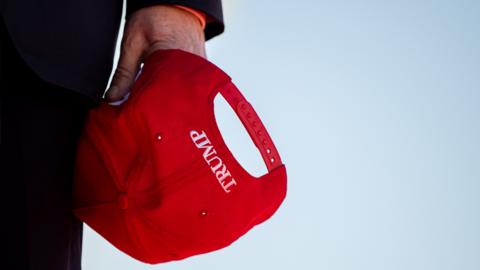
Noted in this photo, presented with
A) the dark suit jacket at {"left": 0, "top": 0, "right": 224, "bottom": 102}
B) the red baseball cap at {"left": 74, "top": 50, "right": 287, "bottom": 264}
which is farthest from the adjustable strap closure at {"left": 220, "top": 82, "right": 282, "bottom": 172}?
the dark suit jacket at {"left": 0, "top": 0, "right": 224, "bottom": 102}

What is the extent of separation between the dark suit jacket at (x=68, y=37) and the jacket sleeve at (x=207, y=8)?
42mm

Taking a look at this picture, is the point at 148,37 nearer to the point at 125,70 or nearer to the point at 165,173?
the point at 125,70

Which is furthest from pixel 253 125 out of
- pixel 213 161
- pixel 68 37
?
pixel 68 37

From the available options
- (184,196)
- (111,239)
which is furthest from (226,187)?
(111,239)

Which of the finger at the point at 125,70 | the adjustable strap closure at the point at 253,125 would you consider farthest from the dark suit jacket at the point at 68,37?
the adjustable strap closure at the point at 253,125

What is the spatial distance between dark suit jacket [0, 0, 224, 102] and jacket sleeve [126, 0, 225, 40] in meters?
0.04

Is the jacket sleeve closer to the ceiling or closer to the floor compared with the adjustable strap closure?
closer to the ceiling

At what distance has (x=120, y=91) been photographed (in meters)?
0.79

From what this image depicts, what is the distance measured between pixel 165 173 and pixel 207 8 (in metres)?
0.22

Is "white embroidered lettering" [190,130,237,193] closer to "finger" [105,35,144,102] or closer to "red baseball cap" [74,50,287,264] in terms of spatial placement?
"red baseball cap" [74,50,287,264]

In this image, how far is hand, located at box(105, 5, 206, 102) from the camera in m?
0.81

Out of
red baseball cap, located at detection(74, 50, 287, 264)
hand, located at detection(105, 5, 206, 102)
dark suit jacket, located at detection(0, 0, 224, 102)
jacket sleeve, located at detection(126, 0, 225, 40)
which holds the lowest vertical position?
red baseball cap, located at detection(74, 50, 287, 264)

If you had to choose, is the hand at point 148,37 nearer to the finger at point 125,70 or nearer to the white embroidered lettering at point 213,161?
the finger at point 125,70

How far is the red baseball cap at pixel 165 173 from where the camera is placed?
0.73 meters
